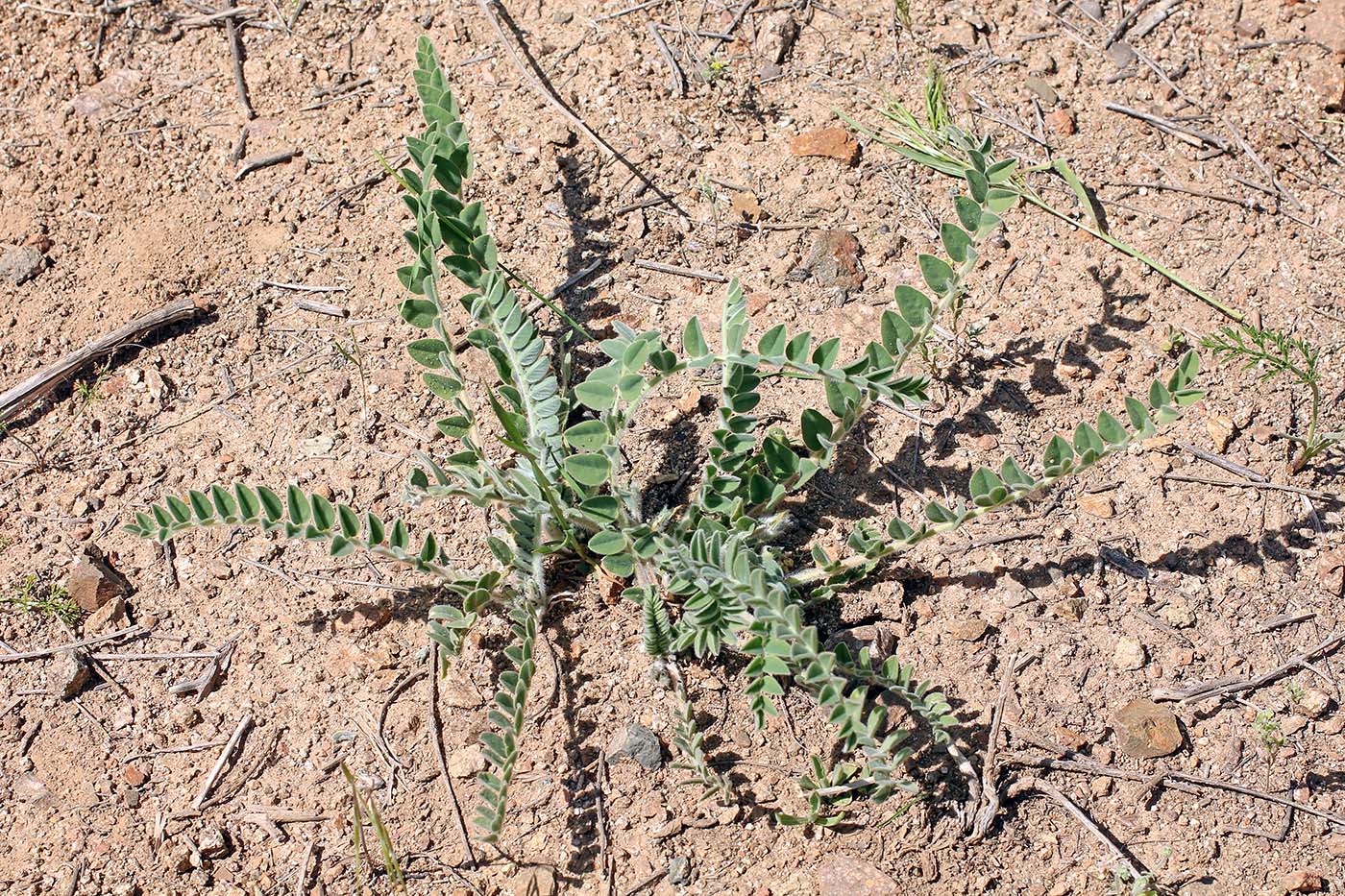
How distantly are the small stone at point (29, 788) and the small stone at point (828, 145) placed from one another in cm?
263

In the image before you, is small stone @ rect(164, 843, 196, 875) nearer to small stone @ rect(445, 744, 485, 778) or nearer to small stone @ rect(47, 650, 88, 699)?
small stone @ rect(47, 650, 88, 699)

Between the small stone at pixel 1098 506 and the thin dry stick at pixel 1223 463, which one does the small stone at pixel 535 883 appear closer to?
the small stone at pixel 1098 506

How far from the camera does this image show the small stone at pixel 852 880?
2.46 meters

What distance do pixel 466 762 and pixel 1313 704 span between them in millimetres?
1953

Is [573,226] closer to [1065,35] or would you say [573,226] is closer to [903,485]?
[903,485]

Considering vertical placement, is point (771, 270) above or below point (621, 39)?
below

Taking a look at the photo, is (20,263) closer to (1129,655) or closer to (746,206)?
(746,206)

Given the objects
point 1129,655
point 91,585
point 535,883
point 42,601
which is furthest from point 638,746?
point 42,601

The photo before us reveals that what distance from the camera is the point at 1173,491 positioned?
9.62 ft

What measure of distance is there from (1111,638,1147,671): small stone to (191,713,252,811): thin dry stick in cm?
206

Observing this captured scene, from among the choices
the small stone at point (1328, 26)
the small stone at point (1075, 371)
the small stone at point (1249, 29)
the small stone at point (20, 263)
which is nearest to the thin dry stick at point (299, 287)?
the small stone at point (20, 263)

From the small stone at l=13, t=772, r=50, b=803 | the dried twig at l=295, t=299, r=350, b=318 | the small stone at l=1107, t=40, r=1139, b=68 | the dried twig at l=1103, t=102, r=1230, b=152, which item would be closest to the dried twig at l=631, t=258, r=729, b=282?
the dried twig at l=295, t=299, r=350, b=318

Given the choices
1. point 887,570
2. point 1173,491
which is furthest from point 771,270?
point 1173,491

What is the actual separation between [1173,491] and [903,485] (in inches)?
27.1
